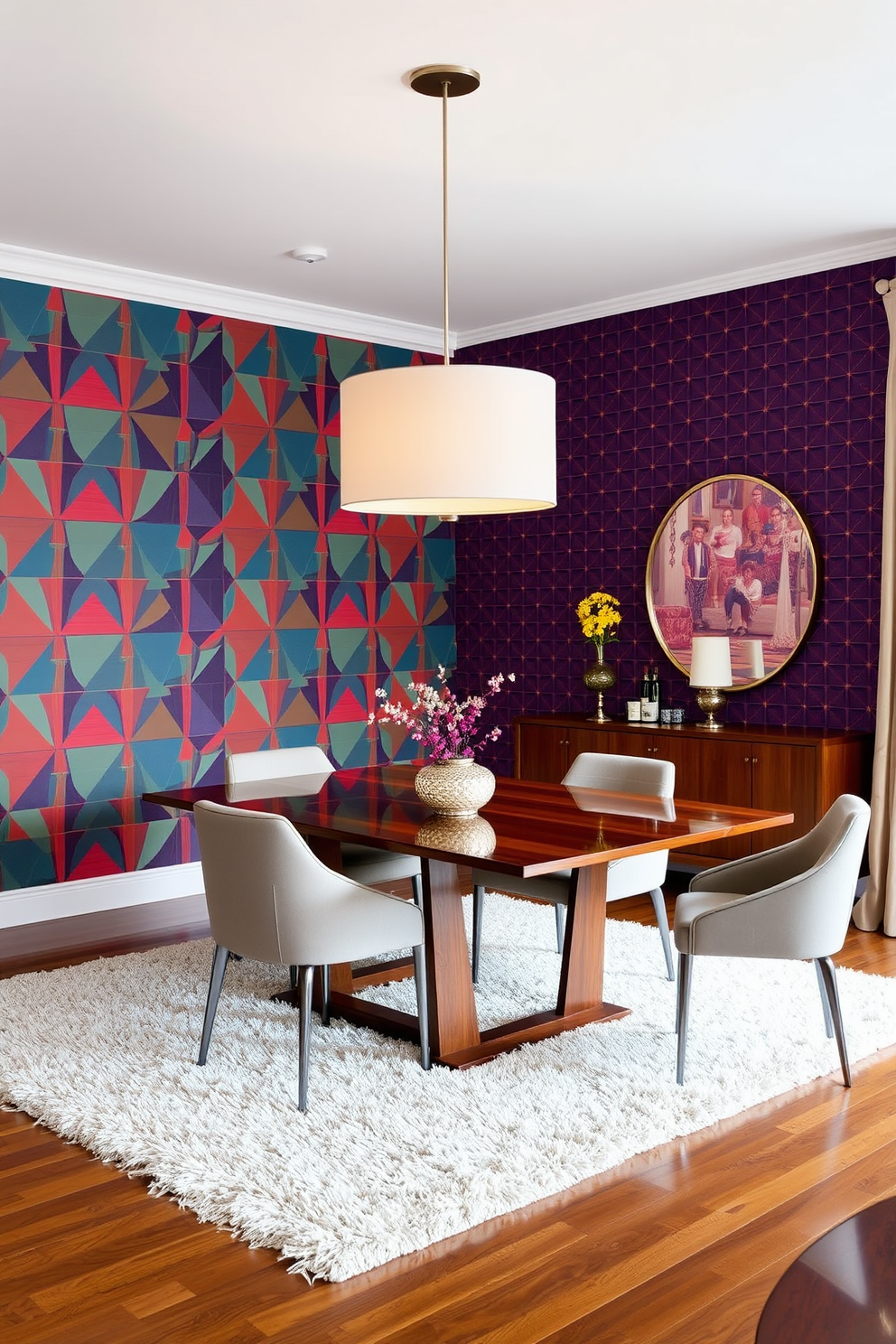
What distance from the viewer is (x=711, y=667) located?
18.0 feet

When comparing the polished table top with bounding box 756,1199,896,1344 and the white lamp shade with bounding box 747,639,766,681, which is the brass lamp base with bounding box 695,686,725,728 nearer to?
the white lamp shade with bounding box 747,639,766,681

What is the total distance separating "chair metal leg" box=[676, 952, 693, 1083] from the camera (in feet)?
10.8

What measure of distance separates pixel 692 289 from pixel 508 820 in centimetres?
315

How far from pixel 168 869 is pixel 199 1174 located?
9.86 feet

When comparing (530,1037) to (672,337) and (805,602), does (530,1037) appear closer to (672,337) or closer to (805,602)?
(805,602)

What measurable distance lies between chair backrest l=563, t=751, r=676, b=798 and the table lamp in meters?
1.06

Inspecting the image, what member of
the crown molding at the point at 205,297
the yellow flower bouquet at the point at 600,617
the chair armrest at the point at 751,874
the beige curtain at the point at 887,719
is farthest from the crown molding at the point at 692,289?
the chair armrest at the point at 751,874

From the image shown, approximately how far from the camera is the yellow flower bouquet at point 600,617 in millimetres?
6012

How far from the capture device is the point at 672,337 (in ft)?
19.2

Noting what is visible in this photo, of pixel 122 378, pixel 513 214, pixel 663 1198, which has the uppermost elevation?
pixel 513 214

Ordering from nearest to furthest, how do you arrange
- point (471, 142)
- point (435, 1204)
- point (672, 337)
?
point (435, 1204)
point (471, 142)
point (672, 337)

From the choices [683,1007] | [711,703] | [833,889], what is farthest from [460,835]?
[711,703]

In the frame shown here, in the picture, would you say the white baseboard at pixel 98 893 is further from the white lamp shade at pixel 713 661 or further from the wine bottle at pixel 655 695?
the white lamp shade at pixel 713 661

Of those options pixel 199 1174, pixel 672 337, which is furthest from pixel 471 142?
pixel 199 1174
